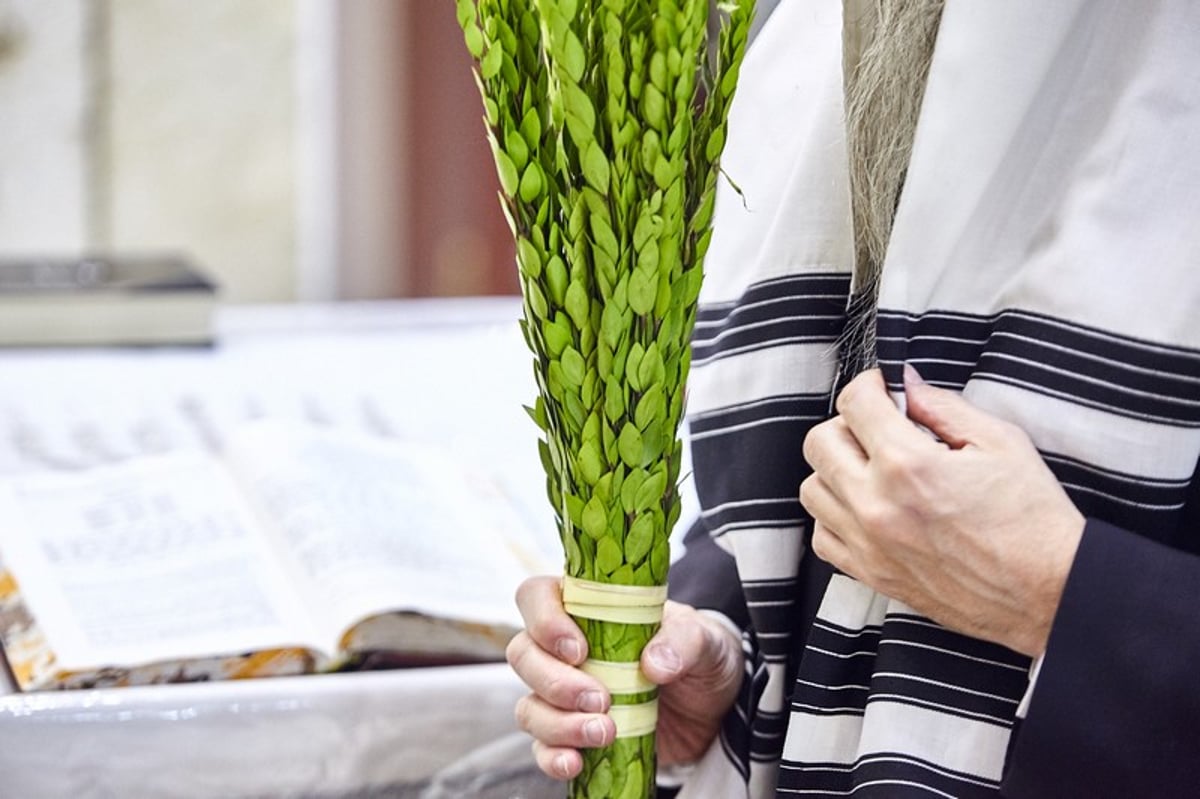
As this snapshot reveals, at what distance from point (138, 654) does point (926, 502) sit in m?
0.50

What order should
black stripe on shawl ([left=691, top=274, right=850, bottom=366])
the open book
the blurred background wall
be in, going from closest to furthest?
black stripe on shawl ([left=691, top=274, right=850, bottom=366])
the open book
the blurred background wall

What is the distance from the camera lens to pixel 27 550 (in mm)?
980

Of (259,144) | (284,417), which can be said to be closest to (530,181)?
(284,417)

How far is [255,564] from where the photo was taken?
0.98 meters

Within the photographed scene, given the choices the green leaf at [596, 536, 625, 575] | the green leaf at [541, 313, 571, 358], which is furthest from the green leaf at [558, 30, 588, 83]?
the green leaf at [596, 536, 625, 575]

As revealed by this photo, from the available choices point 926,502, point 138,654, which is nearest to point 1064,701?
point 926,502

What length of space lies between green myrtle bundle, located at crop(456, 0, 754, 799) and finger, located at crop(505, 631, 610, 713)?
1.9 inches

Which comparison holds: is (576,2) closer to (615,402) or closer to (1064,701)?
(615,402)

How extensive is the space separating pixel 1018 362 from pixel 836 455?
0.31 feet

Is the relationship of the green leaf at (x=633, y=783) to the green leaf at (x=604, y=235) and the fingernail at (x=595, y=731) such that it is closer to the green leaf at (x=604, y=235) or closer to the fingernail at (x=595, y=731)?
the fingernail at (x=595, y=731)

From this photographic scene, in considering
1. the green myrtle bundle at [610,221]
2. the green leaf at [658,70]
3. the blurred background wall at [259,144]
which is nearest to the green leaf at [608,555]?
the green myrtle bundle at [610,221]

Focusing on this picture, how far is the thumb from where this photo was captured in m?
0.65

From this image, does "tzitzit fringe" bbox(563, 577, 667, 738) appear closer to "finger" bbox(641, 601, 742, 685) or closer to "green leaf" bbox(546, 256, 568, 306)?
"finger" bbox(641, 601, 742, 685)

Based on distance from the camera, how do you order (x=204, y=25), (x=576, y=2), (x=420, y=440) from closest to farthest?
1. (x=576, y=2)
2. (x=420, y=440)
3. (x=204, y=25)
